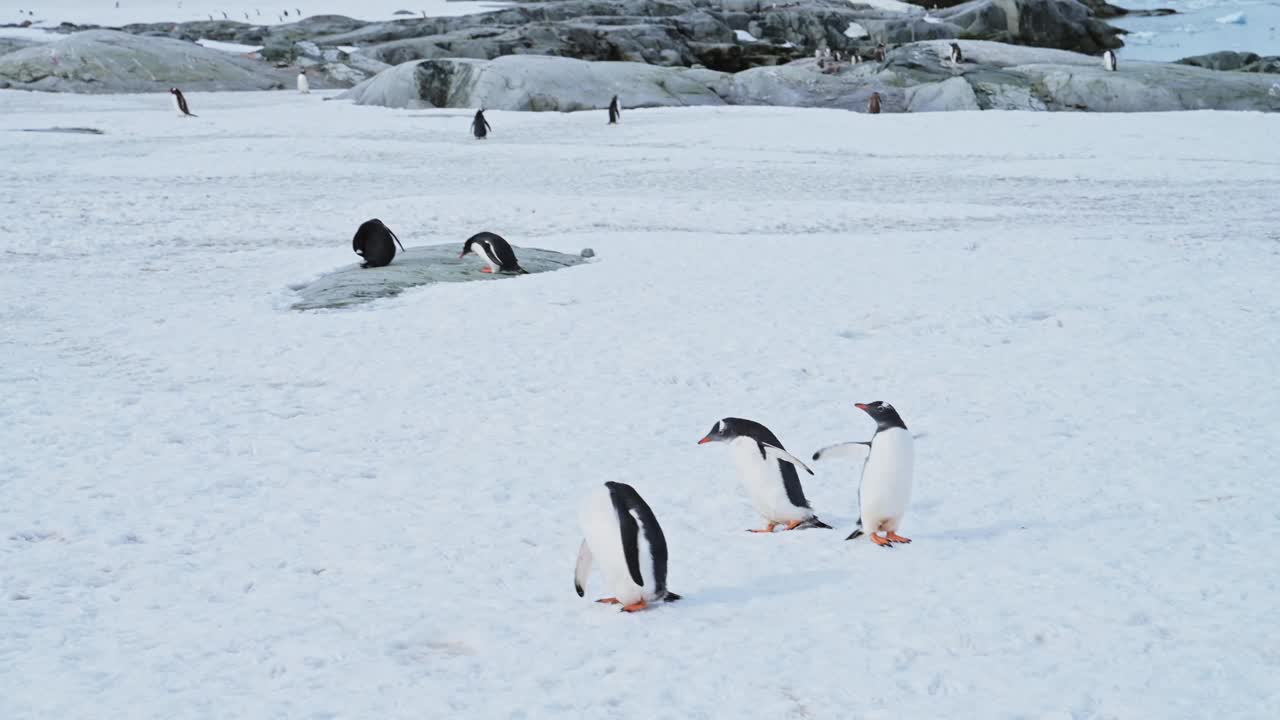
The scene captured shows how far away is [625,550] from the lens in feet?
11.5

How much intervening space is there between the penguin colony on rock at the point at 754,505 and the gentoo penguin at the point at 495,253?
17.0 ft

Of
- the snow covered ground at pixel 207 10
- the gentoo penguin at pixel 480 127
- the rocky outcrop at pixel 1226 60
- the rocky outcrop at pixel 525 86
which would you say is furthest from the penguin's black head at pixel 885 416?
the snow covered ground at pixel 207 10

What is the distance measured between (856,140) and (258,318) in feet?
47.9

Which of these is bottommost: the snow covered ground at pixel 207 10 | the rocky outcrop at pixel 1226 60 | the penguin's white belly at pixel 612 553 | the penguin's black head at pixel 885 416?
the penguin's white belly at pixel 612 553

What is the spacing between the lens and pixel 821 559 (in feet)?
13.3

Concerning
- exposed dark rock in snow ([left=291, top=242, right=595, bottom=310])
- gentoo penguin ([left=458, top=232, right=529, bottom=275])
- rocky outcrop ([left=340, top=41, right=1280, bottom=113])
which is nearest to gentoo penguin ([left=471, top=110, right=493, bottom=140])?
rocky outcrop ([left=340, top=41, right=1280, bottom=113])

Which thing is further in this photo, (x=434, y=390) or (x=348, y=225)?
(x=348, y=225)

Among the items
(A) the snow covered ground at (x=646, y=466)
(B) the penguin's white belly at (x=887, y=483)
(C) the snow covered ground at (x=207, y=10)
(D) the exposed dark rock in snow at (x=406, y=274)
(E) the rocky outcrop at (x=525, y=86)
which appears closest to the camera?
(A) the snow covered ground at (x=646, y=466)

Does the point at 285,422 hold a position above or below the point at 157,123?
below

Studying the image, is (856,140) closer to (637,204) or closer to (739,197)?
(739,197)

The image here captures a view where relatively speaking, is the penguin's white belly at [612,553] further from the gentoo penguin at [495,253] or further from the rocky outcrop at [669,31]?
the rocky outcrop at [669,31]

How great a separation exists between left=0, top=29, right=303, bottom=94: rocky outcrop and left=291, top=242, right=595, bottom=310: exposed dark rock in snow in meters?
26.9

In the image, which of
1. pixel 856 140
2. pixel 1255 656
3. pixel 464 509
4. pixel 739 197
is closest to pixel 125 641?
pixel 464 509

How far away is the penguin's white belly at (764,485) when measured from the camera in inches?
167
